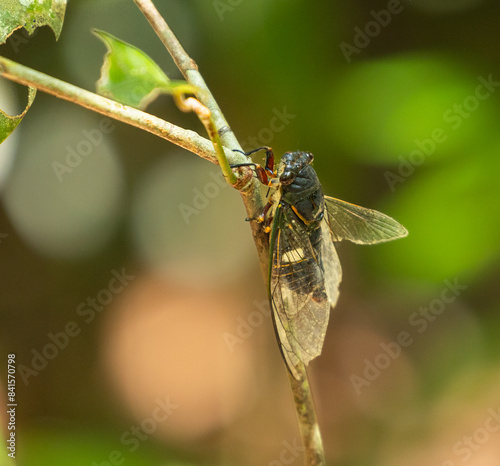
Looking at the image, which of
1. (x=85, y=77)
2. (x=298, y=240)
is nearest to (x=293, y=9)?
(x=85, y=77)

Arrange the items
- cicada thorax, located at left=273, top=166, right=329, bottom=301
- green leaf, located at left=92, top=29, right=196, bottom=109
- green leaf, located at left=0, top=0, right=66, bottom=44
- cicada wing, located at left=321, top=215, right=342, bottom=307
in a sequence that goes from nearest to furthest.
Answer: green leaf, located at left=92, top=29, right=196, bottom=109
green leaf, located at left=0, top=0, right=66, bottom=44
cicada thorax, located at left=273, top=166, right=329, bottom=301
cicada wing, located at left=321, top=215, right=342, bottom=307

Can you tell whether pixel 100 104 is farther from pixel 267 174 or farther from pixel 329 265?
pixel 329 265
